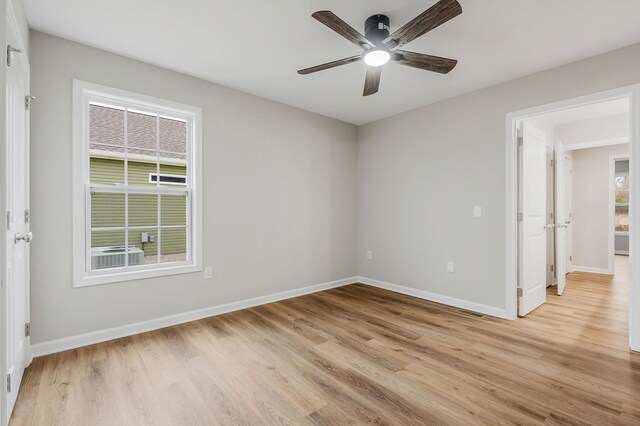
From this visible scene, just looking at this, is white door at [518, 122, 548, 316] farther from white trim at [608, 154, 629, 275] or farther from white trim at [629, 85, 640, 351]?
white trim at [608, 154, 629, 275]

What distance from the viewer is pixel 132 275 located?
2779 mm

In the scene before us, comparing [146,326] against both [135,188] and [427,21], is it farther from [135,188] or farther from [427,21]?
[427,21]

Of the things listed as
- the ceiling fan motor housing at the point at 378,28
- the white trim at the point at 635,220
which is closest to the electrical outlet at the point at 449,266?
the white trim at the point at 635,220

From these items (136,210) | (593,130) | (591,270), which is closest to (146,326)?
(136,210)

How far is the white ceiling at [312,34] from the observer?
2064 millimetres

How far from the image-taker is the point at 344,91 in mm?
3508

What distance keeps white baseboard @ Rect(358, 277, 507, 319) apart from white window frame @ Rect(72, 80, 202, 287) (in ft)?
8.71

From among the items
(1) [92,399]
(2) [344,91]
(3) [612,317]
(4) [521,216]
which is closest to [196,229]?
(1) [92,399]

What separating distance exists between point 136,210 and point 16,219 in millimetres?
1084

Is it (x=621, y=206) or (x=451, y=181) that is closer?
(x=451, y=181)

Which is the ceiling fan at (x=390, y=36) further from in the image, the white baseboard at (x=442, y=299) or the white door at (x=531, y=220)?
the white baseboard at (x=442, y=299)

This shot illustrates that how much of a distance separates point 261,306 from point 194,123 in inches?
88.9

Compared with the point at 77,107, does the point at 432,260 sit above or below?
below

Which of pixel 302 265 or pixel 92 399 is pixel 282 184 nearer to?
pixel 302 265
